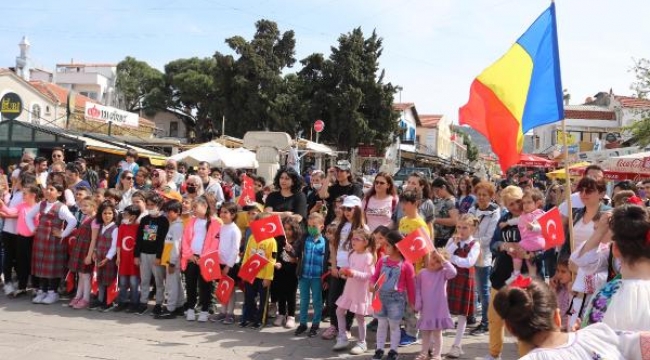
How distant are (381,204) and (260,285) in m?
1.83

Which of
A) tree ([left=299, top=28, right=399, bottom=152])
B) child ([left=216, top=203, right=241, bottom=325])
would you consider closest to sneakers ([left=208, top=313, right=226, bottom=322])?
child ([left=216, top=203, right=241, bottom=325])

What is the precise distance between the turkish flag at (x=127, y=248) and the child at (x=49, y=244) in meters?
0.93

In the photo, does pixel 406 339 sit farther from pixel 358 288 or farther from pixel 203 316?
pixel 203 316

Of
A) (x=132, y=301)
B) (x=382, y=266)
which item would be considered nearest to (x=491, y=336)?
(x=382, y=266)

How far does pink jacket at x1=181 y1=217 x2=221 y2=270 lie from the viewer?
728cm

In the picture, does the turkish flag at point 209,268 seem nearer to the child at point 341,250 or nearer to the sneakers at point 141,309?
the sneakers at point 141,309

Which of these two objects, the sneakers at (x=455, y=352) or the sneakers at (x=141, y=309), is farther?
the sneakers at (x=141, y=309)

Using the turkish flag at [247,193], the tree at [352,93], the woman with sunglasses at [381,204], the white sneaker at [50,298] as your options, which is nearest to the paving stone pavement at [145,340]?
the white sneaker at [50,298]

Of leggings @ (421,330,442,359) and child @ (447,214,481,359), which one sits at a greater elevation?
child @ (447,214,481,359)

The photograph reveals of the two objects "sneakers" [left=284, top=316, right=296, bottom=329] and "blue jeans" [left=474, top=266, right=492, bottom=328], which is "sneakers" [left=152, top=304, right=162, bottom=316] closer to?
"sneakers" [left=284, top=316, right=296, bottom=329]

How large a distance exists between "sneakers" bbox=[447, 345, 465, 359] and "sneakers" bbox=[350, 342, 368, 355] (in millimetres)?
870

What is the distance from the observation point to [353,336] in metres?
6.73

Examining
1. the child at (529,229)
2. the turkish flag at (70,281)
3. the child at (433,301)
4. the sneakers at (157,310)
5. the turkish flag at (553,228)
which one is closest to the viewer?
the turkish flag at (553,228)

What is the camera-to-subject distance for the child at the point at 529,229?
5.71 m
